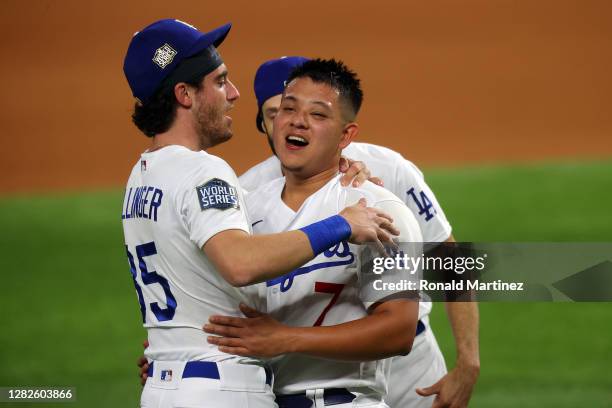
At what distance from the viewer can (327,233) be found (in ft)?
11.8

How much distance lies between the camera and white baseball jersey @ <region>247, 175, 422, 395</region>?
12.9ft

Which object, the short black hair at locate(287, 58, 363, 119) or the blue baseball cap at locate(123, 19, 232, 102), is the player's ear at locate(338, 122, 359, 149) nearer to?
the short black hair at locate(287, 58, 363, 119)

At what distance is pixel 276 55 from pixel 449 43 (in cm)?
364

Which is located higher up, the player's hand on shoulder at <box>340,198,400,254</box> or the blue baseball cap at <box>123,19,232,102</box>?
the blue baseball cap at <box>123,19,232,102</box>

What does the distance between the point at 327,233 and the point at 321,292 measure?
1.47ft

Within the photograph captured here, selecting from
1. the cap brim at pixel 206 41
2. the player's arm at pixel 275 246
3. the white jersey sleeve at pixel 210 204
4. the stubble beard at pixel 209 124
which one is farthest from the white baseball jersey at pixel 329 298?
the cap brim at pixel 206 41

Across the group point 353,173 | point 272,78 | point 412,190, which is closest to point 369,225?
point 353,173

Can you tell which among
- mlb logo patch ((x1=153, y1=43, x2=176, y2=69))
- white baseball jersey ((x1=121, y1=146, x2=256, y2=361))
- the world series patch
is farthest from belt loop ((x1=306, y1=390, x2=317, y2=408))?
mlb logo patch ((x1=153, y1=43, x2=176, y2=69))

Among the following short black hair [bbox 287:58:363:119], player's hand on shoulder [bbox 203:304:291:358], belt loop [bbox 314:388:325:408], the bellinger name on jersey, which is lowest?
belt loop [bbox 314:388:325:408]

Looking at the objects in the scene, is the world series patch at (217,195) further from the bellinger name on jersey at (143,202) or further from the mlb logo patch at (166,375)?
the mlb logo patch at (166,375)

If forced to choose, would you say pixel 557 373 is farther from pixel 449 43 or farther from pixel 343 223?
pixel 449 43

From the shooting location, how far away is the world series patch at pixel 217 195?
365cm

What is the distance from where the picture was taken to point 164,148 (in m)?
3.97

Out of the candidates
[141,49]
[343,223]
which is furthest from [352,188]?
[141,49]
